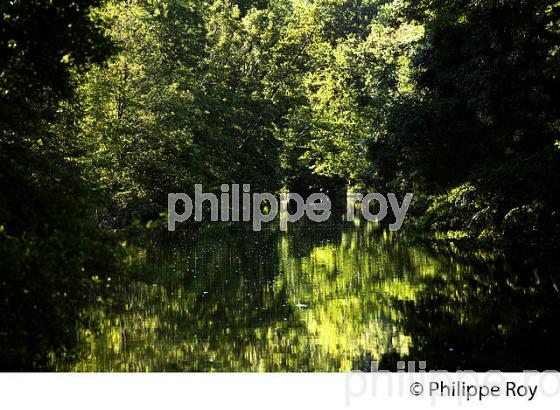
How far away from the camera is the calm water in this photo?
49.1 ft

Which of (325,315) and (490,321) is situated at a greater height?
(325,315)

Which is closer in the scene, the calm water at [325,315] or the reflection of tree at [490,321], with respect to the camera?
the reflection of tree at [490,321]

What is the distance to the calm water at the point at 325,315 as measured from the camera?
49.1 ft

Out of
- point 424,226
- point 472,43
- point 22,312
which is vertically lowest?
point 22,312

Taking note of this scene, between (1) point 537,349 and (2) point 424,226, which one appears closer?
(1) point 537,349

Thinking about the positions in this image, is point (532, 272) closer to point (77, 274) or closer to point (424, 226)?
point (424, 226)

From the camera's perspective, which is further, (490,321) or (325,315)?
(325,315)

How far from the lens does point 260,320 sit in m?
18.8

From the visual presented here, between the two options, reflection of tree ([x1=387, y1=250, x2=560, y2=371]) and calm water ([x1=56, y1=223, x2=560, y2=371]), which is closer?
reflection of tree ([x1=387, y1=250, x2=560, y2=371])

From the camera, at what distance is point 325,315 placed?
19.1 metres
